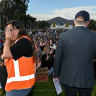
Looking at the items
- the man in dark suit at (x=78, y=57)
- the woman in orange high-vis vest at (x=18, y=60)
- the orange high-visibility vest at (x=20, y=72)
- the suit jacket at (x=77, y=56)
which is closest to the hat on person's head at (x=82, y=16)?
the man in dark suit at (x=78, y=57)

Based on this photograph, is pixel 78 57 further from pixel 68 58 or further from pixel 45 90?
pixel 45 90

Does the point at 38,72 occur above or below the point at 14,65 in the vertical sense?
below

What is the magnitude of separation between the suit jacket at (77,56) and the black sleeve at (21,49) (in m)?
0.62

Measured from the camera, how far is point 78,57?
2531 mm

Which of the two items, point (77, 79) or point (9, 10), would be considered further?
point (9, 10)

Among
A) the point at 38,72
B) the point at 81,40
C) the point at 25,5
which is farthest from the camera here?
the point at 25,5

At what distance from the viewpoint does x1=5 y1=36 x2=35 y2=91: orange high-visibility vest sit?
2074mm

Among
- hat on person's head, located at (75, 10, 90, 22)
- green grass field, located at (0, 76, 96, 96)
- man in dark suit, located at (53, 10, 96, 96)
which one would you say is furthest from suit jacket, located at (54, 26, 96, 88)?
green grass field, located at (0, 76, 96, 96)

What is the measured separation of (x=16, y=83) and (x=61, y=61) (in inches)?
31.5

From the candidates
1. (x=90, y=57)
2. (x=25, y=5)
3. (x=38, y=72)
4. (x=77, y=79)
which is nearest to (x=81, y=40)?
(x=90, y=57)

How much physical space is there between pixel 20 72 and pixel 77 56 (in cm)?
83

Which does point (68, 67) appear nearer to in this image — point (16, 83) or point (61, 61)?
point (61, 61)

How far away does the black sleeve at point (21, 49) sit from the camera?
6.68 ft

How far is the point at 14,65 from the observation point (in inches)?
81.7
